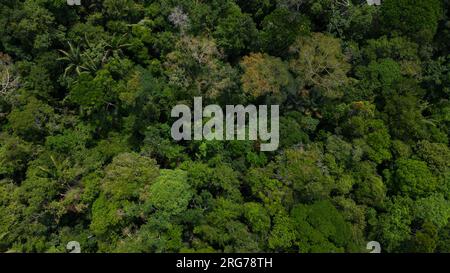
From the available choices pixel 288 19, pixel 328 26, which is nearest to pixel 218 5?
pixel 288 19

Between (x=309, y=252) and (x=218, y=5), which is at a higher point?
(x=218, y=5)

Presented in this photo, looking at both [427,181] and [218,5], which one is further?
[218,5]

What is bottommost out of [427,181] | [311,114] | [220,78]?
[427,181]

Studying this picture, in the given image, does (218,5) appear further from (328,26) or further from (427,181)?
(427,181)

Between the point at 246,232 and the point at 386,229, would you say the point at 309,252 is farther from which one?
the point at 386,229
